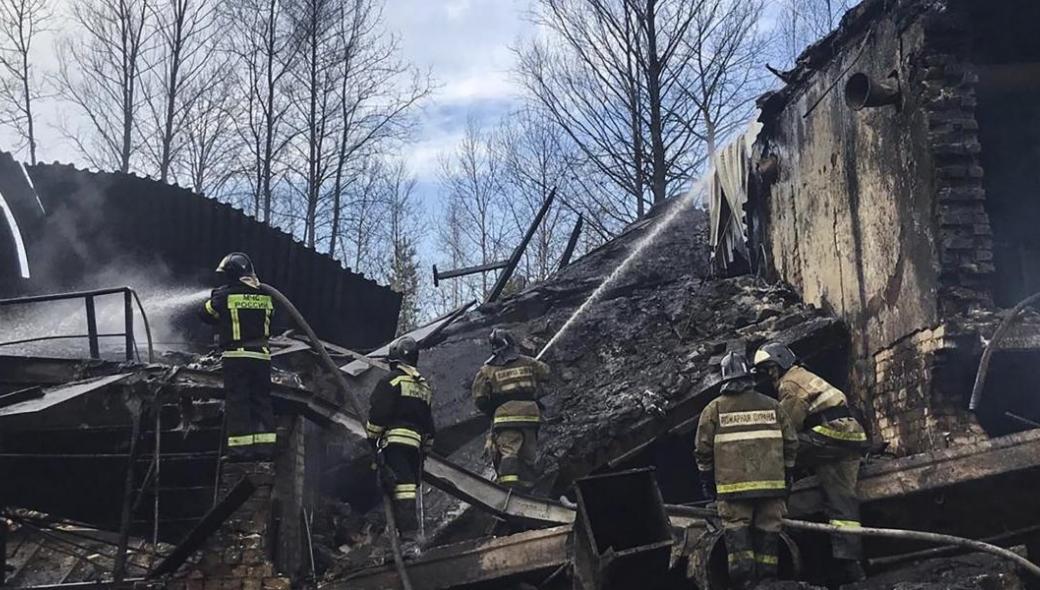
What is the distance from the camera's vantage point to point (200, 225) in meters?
11.7

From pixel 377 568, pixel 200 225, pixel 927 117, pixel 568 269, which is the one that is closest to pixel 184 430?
pixel 377 568

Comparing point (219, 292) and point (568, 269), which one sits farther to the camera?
point (568, 269)

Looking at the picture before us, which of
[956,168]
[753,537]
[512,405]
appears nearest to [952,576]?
[753,537]

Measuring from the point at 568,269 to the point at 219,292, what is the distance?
22.6 ft

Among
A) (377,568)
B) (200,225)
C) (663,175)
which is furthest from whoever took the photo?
(663,175)

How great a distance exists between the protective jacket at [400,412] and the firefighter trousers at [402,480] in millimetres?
66

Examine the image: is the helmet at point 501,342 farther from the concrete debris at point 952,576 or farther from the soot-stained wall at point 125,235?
the soot-stained wall at point 125,235

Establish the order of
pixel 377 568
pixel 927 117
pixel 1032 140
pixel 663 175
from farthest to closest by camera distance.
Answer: pixel 663 175, pixel 1032 140, pixel 927 117, pixel 377 568

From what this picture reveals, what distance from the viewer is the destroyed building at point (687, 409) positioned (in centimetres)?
563

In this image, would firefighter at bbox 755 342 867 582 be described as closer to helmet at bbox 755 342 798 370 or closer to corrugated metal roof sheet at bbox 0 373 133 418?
helmet at bbox 755 342 798 370

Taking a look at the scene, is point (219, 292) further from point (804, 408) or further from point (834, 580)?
point (834, 580)

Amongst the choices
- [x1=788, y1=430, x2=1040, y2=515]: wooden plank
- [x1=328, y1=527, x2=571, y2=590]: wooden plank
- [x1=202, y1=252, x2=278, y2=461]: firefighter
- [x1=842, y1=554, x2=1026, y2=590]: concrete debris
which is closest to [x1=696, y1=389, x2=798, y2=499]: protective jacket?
[x1=788, y1=430, x2=1040, y2=515]: wooden plank

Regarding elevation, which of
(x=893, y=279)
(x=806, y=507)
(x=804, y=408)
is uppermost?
(x=893, y=279)

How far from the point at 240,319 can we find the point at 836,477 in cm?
449
